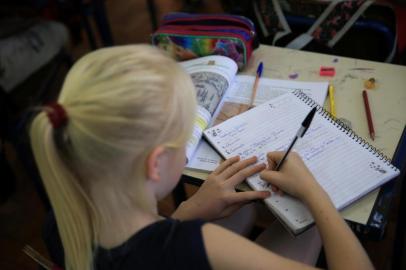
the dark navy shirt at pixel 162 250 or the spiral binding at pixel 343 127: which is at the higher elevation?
the dark navy shirt at pixel 162 250

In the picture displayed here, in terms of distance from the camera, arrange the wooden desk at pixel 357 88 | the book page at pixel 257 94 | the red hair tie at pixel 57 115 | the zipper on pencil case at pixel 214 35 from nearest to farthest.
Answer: the red hair tie at pixel 57 115 < the wooden desk at pixel 357 88 < the book page at pixel 257 94 < the zipper on pencil case at pixel 214 35

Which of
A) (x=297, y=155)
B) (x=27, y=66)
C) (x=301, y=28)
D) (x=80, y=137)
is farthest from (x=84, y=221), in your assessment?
(x=27, y=66)

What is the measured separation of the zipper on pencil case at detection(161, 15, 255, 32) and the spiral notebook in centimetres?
27

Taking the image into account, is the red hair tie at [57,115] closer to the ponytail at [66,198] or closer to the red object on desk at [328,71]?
the ponytail at [66,198]

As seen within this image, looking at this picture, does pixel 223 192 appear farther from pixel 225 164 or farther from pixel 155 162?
pixel 155 162

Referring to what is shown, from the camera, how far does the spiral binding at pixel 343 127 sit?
84 cm

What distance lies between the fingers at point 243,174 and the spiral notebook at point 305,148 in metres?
0.01

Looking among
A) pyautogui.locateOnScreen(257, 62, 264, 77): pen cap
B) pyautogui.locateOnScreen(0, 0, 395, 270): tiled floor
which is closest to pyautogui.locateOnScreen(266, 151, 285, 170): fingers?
pyautogui.locateOnScreen(257, 62, 264, 77): pen cap

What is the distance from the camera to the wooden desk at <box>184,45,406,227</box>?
Result: 0.89 m

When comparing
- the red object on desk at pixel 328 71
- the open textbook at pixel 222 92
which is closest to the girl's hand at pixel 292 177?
the open textbook at pixel 222 92

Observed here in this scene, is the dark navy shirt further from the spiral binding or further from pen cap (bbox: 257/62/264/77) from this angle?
pen cap (bbox: 257/62/264/77)

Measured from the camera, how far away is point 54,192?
0.66 m

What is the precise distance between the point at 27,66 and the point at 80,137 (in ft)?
4.82

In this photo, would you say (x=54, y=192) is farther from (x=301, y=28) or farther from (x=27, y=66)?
(x=27, y=66)
